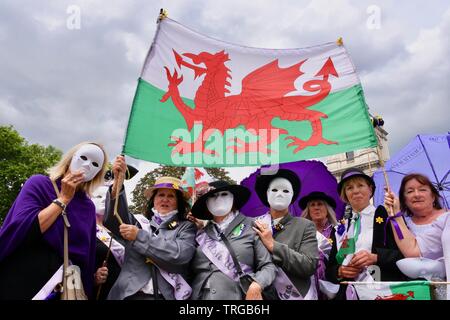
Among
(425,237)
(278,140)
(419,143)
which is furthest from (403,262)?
(419,143)

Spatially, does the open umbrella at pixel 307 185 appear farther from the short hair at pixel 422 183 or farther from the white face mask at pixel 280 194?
the short hair at pixel 422 183

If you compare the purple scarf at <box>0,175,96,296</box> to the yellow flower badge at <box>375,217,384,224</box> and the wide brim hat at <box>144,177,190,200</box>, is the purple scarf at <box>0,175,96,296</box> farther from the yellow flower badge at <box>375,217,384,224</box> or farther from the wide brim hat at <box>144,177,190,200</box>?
the yellow flower badge at <box>375,217,384,224</box>

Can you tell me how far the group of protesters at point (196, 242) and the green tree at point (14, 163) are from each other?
93.3 feet

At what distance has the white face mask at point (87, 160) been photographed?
12.0ft

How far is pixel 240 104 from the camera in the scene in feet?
17.2

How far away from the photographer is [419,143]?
20.4 ft

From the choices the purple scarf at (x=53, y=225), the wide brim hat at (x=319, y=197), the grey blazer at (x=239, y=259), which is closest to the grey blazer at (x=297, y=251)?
the grey blazer at (x=239, y=259)

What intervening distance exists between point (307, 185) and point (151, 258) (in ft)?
11.0

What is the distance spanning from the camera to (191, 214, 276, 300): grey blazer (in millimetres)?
3694

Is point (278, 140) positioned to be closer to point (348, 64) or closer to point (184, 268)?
point (348, 64)

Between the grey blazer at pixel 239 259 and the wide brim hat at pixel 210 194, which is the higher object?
the wide brim hat at pixel 210 194

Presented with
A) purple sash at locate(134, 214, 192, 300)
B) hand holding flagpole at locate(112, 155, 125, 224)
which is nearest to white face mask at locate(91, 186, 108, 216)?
hand holding flagpole at locate(112, 155, 125, 224)

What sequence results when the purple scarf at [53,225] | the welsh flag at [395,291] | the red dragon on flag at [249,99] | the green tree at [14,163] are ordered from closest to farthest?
the purple scarf at [53,225], the welsh flag at [395,291], the red dragon on flag at [249,99], the green tree at [14,163]
